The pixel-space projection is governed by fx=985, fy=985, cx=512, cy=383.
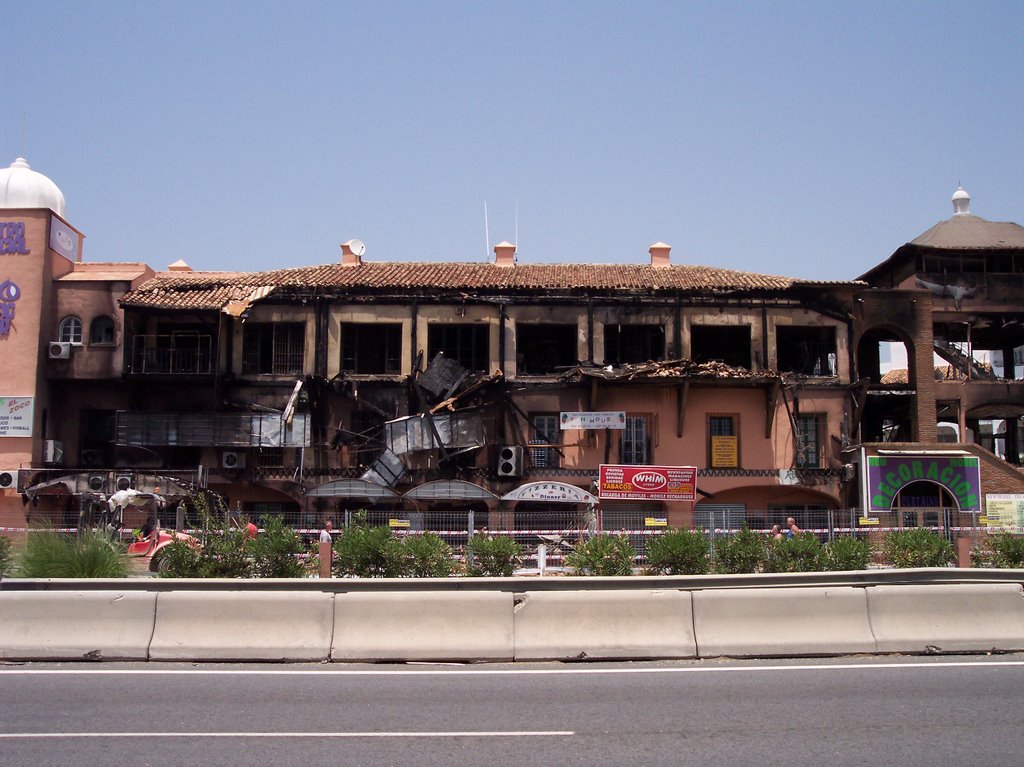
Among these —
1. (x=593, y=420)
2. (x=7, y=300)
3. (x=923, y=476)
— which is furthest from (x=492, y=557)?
(x=7, y=300)

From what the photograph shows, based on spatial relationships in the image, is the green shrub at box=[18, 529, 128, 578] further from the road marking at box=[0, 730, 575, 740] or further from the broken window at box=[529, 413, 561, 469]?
the broken window at box=[529, 413, 561, 469]

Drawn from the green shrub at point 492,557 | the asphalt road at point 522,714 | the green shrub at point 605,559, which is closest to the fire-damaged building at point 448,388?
the green shrub at point 492,557

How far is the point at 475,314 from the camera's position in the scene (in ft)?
114

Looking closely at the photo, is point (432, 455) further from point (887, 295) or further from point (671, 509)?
point (887, 295)

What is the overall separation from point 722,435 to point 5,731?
28.7 m

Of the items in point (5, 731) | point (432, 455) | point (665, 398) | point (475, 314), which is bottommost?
point (5, 731)

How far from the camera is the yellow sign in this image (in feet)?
112

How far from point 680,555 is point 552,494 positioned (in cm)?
1596

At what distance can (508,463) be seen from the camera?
33.6 metres

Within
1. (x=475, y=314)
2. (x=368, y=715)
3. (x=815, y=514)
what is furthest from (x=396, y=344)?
(x=368, y=715)

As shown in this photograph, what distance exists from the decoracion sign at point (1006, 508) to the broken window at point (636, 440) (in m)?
10.9

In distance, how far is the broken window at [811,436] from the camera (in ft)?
114

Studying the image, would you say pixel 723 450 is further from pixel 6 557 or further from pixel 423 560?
pixel 6 557

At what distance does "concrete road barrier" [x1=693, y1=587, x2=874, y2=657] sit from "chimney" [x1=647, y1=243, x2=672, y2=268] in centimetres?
2764
